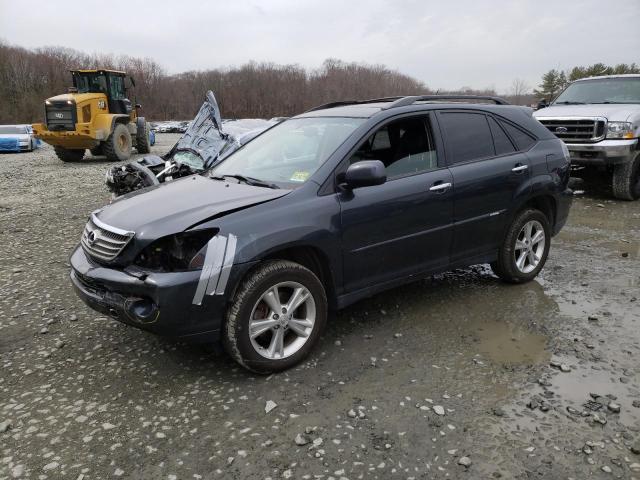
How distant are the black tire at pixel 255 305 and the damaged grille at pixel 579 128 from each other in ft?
23.3

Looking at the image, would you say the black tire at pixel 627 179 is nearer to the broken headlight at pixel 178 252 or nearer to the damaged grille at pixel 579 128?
the damaged grille at pixel 579 128

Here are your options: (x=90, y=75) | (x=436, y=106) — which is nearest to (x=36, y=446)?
(x=436, y=106)

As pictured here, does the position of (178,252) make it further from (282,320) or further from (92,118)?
(92,118)

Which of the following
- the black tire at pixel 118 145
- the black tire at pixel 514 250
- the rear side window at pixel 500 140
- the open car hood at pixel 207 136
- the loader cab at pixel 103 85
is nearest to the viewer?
the rear side window at pixel 500 140

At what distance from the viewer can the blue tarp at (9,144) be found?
73.3 ft

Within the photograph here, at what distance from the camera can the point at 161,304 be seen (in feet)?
9.29

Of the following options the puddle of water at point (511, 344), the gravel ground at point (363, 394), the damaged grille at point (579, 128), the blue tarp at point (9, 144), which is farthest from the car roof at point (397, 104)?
the blue tarp at point (9, 144)

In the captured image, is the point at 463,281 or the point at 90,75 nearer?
the point at 463,281

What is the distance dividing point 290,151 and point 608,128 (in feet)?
23.2

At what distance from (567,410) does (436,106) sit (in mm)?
2501

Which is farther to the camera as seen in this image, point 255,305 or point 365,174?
point 365,174

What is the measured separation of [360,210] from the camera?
11.4 ft

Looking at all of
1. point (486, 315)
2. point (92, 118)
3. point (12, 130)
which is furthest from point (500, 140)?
point (12, 130)

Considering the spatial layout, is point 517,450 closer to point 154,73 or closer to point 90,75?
point 90,75
